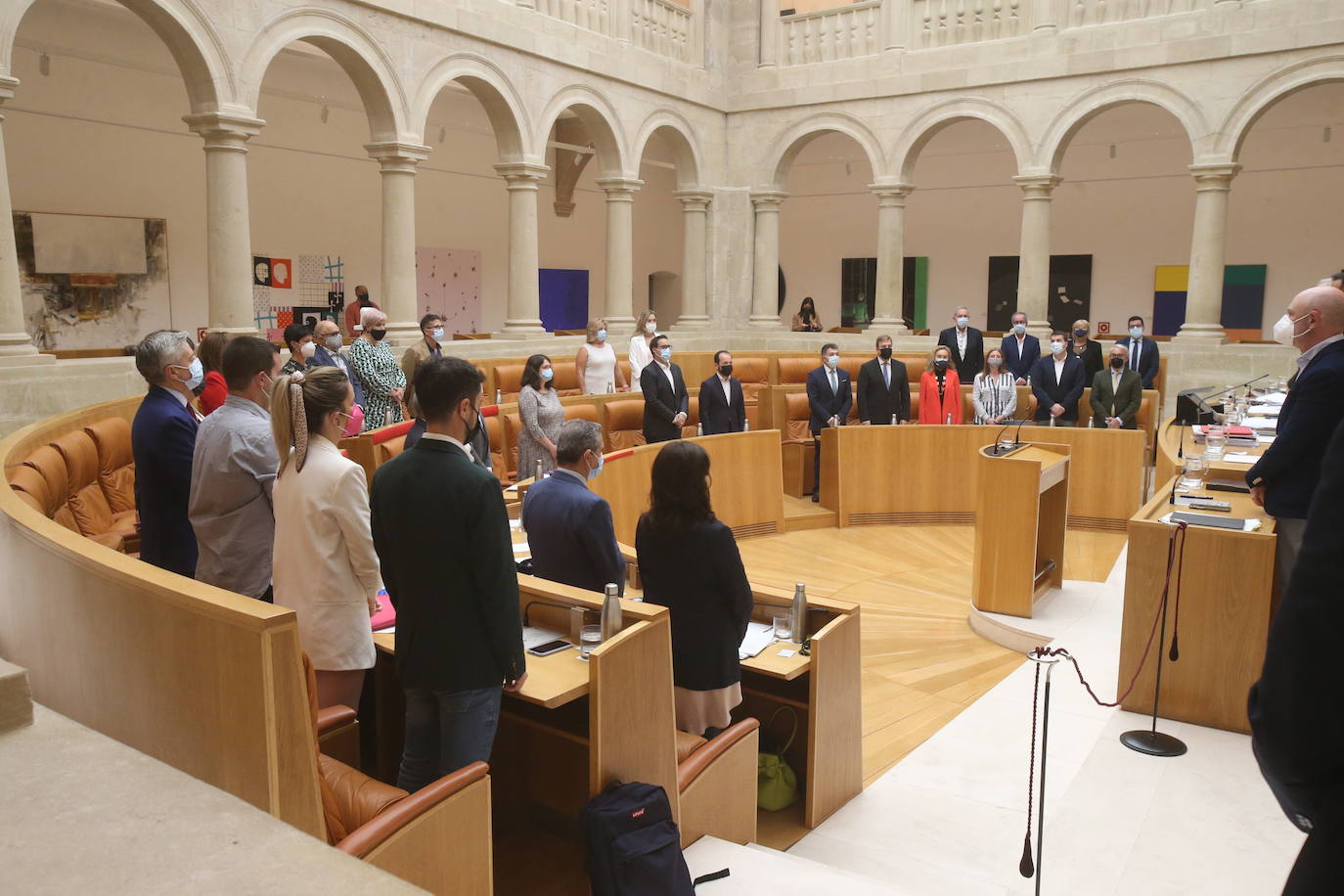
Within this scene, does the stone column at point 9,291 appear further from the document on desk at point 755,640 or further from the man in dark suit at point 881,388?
the man in dark suit at point 881,388

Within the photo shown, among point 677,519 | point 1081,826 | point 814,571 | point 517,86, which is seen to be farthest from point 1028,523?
point 517,86

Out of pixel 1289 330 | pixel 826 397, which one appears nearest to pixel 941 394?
pixel 826 397

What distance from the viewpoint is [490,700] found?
2.96m

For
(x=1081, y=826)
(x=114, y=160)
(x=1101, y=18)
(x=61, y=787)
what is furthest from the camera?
(x=1101, y=18)

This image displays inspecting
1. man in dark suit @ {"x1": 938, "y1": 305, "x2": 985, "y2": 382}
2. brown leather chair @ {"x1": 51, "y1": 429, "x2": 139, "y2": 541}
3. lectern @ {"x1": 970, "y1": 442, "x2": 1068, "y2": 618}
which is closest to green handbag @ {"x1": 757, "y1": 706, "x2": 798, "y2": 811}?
lectern @ {"x1": 970, "y1": 442, "x2": 1068, "y2": 618}

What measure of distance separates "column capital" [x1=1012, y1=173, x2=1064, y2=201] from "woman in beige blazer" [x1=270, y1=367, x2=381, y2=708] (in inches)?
495

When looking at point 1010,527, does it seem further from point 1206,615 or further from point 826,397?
point 826,397

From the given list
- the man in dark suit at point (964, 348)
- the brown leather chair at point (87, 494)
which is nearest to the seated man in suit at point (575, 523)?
the brown leather chair at point (87, 494)

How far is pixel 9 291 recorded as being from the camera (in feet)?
26.8

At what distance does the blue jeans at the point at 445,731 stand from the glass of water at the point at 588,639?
44cm

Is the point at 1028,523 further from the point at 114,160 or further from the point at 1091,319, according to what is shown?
the point at 1091,319

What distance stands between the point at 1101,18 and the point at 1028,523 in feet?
30.1

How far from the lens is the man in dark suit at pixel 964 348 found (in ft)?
39.7

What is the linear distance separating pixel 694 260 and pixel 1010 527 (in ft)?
33.0
